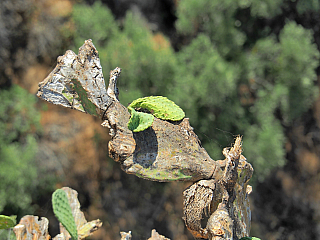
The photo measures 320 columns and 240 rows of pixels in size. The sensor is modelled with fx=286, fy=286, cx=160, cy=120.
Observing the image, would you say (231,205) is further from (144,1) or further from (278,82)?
(144,1)

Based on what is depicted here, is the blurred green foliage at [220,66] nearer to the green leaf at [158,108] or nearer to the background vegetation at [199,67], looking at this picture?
the background vegetation at [199,67]

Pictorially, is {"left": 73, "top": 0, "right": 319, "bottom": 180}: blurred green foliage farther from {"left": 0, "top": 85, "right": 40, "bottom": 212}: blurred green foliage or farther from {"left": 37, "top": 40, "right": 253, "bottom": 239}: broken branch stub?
{"left": 37, "top": 40, "right": 253, "bottom": 239}: broken branch stub

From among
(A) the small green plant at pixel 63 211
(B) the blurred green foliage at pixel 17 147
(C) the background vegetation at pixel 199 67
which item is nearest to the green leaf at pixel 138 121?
(A) the small green plant at pixel 63 211

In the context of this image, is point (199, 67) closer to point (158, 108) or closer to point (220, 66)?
point (220, 66)

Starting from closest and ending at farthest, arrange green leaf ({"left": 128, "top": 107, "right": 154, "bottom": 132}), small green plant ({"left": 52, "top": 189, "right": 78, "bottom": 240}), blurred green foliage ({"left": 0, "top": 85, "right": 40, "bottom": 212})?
green leaf ({"left": 128, "top": 107, "right": 154, "bottom": 132})
small green plant ({"left": 52, "top": 189, "right": 78, "bottom": 240})
blurred green foliage ({"left": 0, "top": 85, "right": 40, "bottom": 212})

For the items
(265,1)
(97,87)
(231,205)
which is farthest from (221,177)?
(265,1)

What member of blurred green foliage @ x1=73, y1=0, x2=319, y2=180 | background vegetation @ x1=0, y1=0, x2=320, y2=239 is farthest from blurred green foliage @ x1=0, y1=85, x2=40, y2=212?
blurred green foliage @ x1=73, y1=0, x2=319, y2=180
